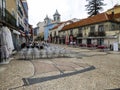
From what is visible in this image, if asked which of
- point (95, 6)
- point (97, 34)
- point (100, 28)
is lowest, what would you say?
point (97, 34)

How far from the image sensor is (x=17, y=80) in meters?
5.65

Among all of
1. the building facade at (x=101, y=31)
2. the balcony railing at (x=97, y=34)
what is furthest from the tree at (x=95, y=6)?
the balcony railing at (x=97, y=34)

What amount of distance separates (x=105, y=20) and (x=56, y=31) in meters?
29.7

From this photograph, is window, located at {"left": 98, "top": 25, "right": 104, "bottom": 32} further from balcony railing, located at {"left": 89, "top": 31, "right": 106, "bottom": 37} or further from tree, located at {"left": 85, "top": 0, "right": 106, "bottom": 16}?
tree, located at {"left": 85, "top": 0, "right": 106, "bottom": 16}

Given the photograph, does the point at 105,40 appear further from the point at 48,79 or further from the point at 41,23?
the point at 41,23

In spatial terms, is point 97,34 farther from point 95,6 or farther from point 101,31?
point 95,6

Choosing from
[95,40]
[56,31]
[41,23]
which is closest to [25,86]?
[95,40]

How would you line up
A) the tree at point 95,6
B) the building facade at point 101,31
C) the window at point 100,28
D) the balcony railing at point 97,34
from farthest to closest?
the tree at point 95,6 < the window at point 100,28 < the balcony railing at point 97,34 < the building facade at point 101,31

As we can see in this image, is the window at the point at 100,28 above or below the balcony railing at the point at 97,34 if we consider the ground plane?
above

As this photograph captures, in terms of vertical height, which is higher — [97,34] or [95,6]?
[95,6]

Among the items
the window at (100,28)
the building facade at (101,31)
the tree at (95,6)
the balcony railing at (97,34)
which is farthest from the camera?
the tree at (95,6)

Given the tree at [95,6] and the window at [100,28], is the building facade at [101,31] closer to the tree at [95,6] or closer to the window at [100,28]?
the window at [100,28]

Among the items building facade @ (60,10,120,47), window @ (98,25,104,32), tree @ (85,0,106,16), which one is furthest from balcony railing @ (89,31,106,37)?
tree @ (85,0,106,16)

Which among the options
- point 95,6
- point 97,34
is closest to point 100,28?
point 97,34
